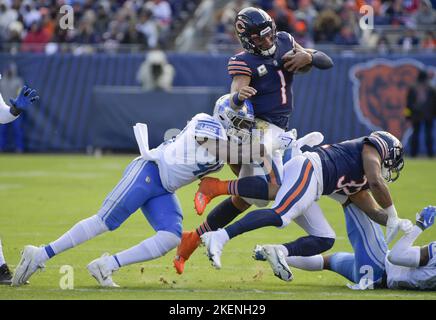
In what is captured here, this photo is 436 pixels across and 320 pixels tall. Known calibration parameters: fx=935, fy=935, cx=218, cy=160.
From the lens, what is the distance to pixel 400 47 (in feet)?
57.4

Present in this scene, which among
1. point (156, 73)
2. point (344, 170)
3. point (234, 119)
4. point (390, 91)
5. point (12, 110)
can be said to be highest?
point (12, 110)

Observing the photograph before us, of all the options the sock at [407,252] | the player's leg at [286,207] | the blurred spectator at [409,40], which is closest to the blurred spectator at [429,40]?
the blurred spectator at [409,40]

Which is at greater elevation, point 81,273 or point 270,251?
point 270,251

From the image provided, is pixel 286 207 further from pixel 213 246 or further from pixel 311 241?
pixel 213 246

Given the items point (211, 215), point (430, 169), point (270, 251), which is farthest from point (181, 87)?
point (270, 251)

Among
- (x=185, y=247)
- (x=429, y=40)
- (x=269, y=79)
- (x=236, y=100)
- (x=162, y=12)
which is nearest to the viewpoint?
(x=236, y=100)

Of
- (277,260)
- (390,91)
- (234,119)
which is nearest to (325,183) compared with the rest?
(277,260)

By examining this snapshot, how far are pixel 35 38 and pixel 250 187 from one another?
13.2 m

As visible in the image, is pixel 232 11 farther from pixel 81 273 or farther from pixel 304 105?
pixel 81 273

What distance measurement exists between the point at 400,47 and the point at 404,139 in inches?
67.8

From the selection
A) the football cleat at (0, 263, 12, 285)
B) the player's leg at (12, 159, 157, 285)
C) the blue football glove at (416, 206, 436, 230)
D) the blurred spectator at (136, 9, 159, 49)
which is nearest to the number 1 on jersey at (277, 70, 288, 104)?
the player's leg at (12, 159, 157, 285)

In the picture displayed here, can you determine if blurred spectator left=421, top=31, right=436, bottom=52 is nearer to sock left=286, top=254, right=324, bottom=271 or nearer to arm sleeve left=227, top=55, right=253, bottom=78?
arm sleeve left=227, top=55, right=253, bottom=78

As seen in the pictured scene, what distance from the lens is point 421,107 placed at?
16875 millimetres

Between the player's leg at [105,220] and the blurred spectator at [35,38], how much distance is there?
1290 centimetres
